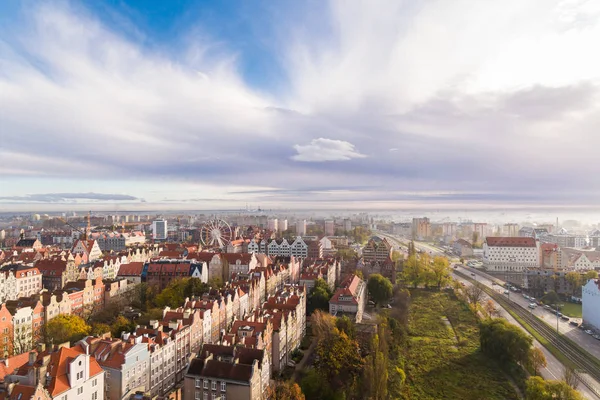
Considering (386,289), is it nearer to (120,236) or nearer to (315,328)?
(315,328)

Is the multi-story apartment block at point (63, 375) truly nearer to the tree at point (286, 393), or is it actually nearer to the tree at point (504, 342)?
the tree at point (286, 393)

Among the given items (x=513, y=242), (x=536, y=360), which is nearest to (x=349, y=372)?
(x=536, y=360)

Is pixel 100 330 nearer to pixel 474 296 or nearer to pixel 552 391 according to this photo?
pixel 552 391

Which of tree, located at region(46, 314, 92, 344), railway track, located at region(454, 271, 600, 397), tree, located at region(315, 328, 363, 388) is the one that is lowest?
railway track, located at region(454, 271, 600, 397)

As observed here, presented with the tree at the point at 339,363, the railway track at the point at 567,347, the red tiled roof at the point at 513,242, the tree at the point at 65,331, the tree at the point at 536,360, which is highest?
the red tiled roof at the point at 513,242

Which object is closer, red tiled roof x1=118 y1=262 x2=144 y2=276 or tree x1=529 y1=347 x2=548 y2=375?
tree x1=529 y1=347 x2=548 y2=375

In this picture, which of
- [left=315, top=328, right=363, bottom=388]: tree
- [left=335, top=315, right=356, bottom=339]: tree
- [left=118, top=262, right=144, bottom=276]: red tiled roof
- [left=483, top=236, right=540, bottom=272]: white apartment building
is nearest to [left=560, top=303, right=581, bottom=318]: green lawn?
[left=483, top=236, right=540, bottom=272]: white apartment building

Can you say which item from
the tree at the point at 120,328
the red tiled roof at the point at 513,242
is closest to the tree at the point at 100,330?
the tree at the point at 120,328

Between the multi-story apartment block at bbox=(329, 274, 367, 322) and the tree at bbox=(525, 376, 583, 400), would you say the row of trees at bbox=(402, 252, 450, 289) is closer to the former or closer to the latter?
the multi-story apartment block at bbox=(329, 274, 367, 322)
